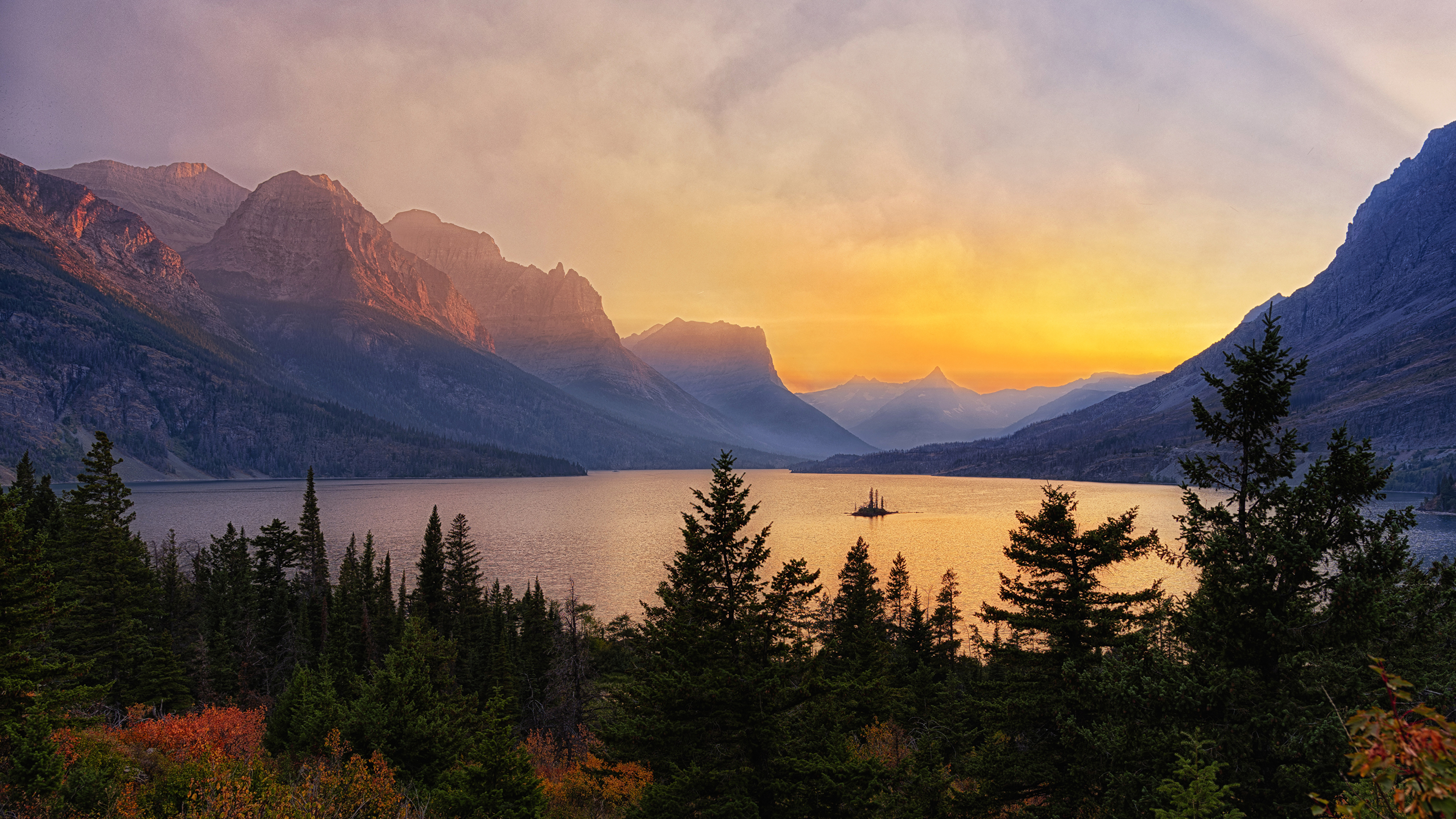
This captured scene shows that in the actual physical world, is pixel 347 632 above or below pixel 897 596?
above

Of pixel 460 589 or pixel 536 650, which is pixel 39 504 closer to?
pixel 460 589

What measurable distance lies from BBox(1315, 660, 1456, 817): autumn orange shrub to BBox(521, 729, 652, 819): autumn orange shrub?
1922cm

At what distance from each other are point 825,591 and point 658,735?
71.7m

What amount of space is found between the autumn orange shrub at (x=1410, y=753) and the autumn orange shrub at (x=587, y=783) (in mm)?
19221

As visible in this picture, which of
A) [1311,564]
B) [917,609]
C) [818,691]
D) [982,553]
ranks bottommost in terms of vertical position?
[982,553]

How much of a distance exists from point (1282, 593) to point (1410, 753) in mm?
11120

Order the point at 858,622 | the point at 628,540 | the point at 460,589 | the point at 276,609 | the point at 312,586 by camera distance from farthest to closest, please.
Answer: the point at 628,540 < the point at 312,586 < the point at 460,589 < the point at 276,609 < the point at 858,622

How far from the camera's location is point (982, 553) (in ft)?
420

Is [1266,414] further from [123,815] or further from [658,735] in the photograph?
[123,815]

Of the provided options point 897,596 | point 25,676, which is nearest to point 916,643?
point 897,596

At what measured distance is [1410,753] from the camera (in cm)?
514

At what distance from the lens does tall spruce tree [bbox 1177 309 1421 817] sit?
13148 millimetres

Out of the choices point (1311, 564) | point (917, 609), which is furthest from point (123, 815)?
point (917, 609)

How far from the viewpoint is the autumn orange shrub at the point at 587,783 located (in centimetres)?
2748
